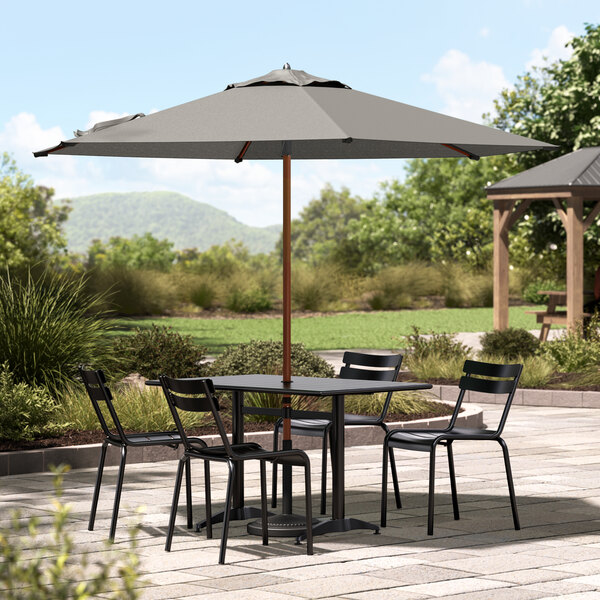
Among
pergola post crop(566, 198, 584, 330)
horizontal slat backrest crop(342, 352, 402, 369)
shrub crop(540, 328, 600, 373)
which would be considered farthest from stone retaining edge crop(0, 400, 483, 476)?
pergola post crop(566, 198, 584, 330)

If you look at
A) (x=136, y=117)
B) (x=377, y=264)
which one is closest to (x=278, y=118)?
(x=136, y=117)

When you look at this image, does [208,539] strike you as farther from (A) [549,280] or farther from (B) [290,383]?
(A) [549,280]

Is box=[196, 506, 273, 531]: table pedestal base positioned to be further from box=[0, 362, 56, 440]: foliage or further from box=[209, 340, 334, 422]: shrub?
box=[209, 340, 334, 422]: shrub

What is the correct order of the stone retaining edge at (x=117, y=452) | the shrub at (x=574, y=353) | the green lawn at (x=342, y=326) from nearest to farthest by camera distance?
the stone retaining edge at (x=117, y=452), the shrub at (x=574, y=353), the green lawn at (x=342, y=326)

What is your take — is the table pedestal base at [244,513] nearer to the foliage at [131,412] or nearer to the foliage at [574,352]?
the foliage at [131,412]

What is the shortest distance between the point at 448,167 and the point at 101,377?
152ft

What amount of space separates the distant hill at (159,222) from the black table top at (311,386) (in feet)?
503

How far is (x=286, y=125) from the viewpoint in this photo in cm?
607

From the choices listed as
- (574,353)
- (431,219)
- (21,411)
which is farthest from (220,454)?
(431,219)

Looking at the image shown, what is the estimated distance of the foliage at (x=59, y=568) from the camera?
2584 millimetres

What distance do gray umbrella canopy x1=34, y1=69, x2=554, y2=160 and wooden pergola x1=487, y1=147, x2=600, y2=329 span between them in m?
10.4

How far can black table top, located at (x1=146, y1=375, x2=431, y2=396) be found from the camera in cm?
625

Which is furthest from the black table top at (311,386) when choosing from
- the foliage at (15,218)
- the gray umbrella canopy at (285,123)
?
the foliage at (15,218)

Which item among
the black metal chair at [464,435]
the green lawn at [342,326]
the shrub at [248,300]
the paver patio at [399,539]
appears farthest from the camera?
the shrub at [248,300]
